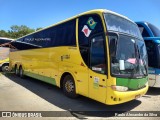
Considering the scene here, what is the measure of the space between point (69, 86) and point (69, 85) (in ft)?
0.13

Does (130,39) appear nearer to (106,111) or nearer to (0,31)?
(106,111)

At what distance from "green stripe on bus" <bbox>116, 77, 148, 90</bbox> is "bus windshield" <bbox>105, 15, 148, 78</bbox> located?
0.13 metres

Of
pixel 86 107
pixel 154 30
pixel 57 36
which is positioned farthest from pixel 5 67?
pixel 86 107

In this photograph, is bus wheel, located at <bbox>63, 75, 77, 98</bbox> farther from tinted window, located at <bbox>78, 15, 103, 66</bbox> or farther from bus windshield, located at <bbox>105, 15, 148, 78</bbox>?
bus windshield, located at <bbox>105, 15, 148, 78</bbox>

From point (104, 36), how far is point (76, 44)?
5.61ft

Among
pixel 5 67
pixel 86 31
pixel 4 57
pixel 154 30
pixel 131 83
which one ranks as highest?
pixel 154 30

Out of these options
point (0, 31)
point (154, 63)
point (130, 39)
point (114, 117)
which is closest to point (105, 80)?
point (114, 117)

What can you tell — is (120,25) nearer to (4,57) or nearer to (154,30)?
(154,30)

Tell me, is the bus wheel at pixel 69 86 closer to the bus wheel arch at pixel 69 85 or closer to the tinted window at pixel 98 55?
the bus wheel arch at pixel 69 85

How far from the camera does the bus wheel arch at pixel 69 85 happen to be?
8.05 meters

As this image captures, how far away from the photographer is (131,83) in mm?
6523

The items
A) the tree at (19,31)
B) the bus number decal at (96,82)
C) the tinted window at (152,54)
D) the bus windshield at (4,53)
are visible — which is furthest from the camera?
the tree at (19,31)

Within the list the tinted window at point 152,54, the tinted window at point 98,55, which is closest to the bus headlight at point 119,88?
the tinted window at point 98,55

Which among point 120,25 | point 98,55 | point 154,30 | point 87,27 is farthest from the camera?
point 154,30
